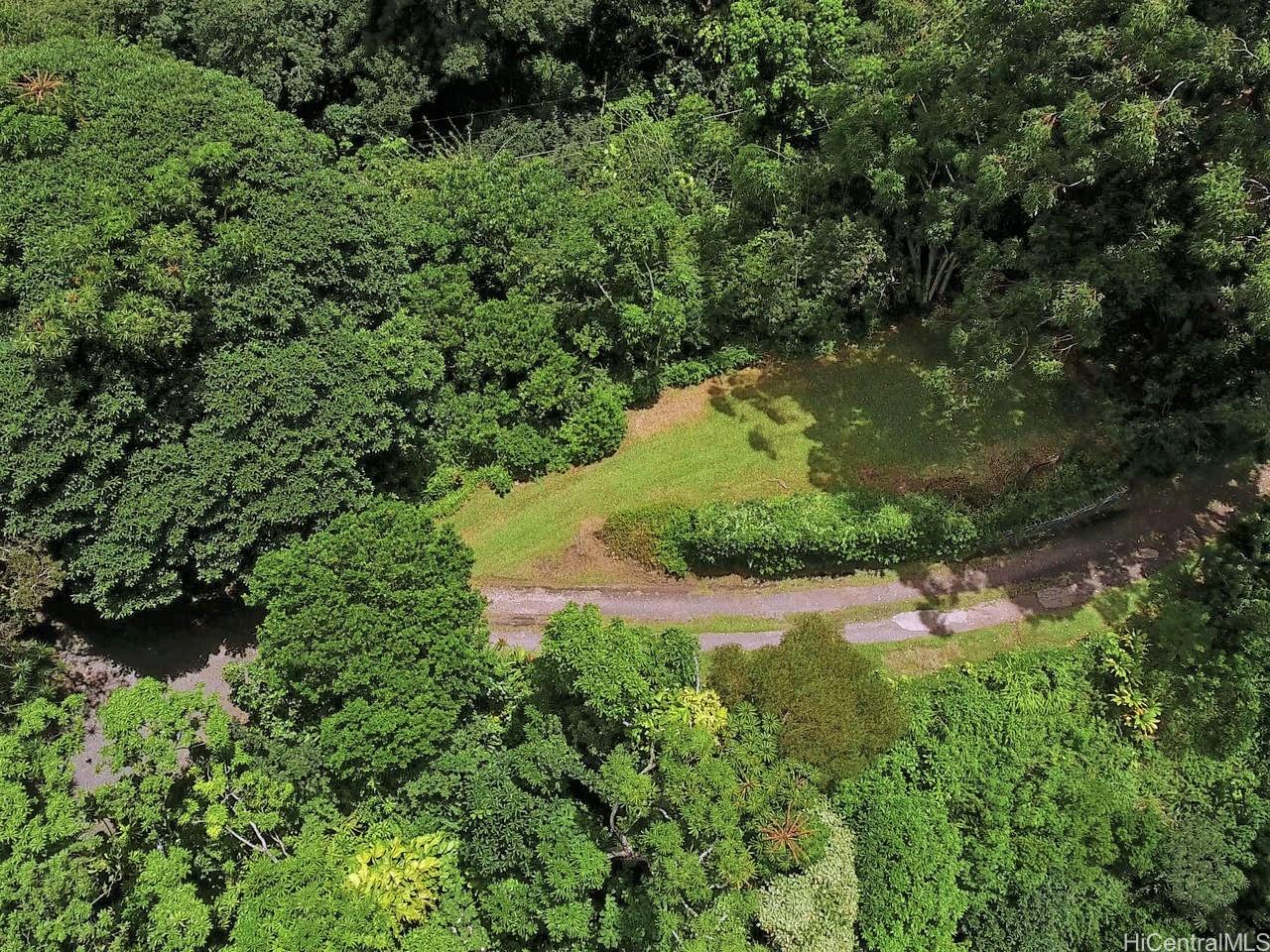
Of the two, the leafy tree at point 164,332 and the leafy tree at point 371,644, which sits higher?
the leafy tree at point 164,332

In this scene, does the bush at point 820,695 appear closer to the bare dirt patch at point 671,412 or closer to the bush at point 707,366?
the bare dirt patch at point 671,412

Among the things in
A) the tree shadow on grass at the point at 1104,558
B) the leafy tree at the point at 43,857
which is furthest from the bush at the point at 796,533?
the leafy tree at the point at 43,857

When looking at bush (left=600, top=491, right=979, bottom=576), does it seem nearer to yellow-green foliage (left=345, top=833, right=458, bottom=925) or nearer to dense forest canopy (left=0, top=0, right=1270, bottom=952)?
dense forest canopy (left=0, top=0, right=1270, bottom=952)

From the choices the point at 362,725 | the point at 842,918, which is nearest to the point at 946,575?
the point at 842,918

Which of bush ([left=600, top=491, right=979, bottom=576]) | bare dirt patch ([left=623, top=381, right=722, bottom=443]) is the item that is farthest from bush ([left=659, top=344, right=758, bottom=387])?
bush ([left=600, top=491, right=979, bottom=576])

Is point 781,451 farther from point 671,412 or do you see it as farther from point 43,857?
point 43,857

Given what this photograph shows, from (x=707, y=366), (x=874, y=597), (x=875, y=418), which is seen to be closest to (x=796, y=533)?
(x=874, y=597)
